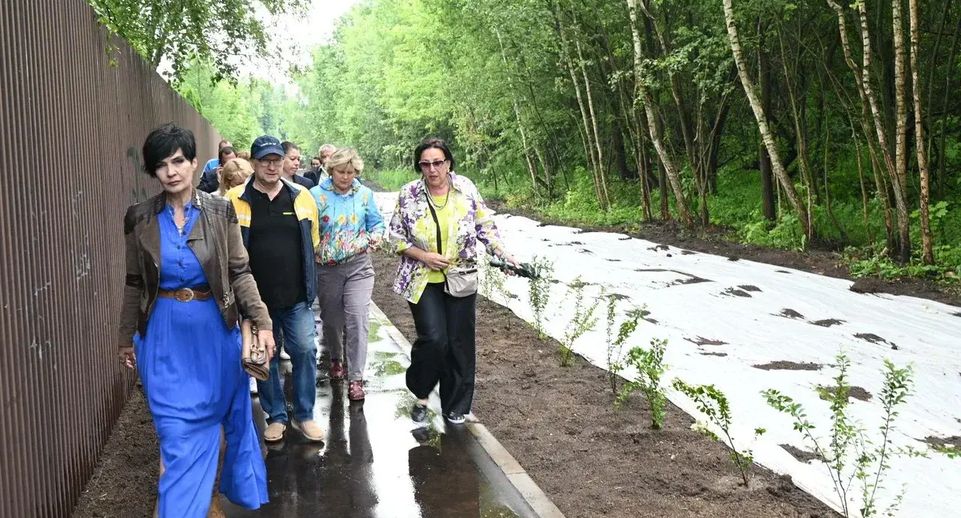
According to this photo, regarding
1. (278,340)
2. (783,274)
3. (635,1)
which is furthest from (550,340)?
(635,1)

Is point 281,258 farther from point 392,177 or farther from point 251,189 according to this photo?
point 392,177

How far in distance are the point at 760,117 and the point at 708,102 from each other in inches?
255

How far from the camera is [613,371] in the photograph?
21.5ft

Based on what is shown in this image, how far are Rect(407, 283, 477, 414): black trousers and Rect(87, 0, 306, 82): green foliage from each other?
7068 millimetres

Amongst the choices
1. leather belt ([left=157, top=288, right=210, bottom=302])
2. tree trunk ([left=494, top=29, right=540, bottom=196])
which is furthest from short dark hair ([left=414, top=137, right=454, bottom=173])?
tree trunk ([left=494, top=29, right=540, bottom=196])

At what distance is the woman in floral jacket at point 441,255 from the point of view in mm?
5352

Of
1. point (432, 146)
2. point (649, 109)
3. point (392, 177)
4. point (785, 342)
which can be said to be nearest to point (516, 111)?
point (649, 109)

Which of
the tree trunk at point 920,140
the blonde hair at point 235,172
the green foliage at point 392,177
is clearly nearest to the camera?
the blonde hair at point 235,172

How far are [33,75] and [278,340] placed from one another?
2.23 meters

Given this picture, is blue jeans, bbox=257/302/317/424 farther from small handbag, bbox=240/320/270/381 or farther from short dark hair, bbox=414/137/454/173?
small handbag, bbox=240/320/270/381

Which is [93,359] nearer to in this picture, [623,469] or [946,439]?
[623,469]

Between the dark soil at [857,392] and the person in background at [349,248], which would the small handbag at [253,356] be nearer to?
the person in background at [349,248]

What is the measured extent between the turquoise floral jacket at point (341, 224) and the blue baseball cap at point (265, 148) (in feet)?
3.17

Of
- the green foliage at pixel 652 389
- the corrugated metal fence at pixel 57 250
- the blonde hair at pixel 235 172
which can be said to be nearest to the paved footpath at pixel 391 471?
the corrugated metal fence at pixel 57 250
